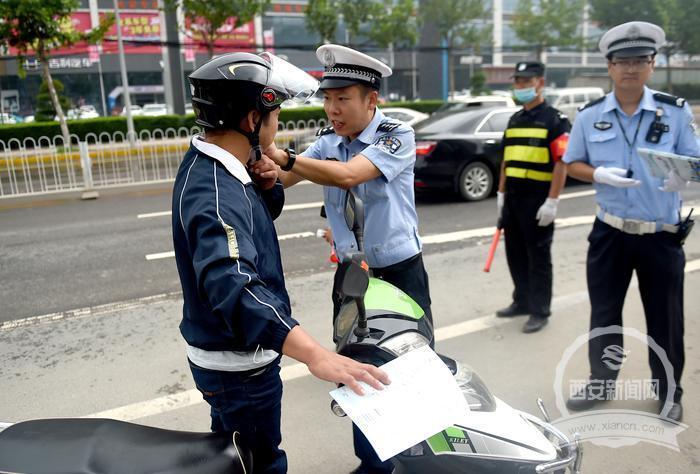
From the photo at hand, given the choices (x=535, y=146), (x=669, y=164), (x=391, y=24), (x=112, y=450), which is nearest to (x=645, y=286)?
(x=669, y=164)

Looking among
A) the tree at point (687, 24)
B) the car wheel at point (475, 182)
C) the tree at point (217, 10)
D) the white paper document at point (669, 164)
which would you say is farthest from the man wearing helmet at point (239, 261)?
the tree at point (687, 24)

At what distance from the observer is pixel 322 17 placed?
22000 millimetres

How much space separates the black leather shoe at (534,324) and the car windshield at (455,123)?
554cm

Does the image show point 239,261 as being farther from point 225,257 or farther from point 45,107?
point 45,107

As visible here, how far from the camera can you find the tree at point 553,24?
34.3 m

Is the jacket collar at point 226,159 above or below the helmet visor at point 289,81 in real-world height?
below

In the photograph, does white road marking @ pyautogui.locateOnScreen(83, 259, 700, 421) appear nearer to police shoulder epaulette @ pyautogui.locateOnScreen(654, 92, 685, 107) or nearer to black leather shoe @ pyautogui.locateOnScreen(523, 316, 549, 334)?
black leather shoe @ pyautogui.locateOnScreen(523, 316, 549, 334)

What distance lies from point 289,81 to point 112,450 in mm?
1134

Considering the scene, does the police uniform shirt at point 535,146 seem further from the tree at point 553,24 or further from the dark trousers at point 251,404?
the tree at point 553,24

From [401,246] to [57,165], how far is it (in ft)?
36.5

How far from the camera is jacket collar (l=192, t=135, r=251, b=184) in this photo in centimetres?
171

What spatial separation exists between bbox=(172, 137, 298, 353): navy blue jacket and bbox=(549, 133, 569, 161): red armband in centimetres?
299

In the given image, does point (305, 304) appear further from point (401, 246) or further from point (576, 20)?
point (576, 20)

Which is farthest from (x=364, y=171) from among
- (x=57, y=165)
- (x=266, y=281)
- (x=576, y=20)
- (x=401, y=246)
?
(x=576, y=20)
